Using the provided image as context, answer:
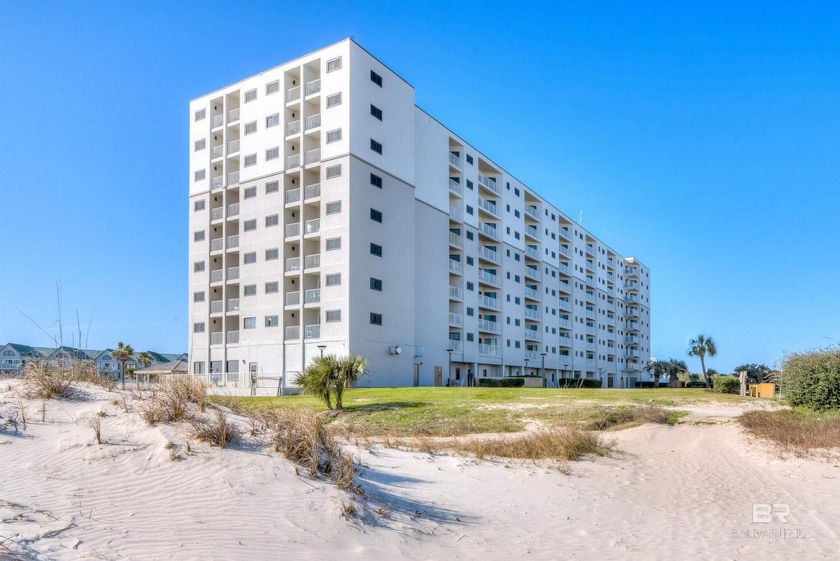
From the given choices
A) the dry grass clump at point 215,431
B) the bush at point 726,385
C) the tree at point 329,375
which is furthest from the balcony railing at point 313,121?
the dry grass clump at point 215,431

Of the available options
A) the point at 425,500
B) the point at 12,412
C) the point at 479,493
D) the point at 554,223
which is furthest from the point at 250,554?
the point at 554,223

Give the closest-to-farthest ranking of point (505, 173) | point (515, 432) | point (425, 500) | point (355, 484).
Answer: point (355, 484) → point (425, 500) → point (515, 432) → point (505, 173)

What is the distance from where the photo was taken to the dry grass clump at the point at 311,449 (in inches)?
376

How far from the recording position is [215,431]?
9.80m

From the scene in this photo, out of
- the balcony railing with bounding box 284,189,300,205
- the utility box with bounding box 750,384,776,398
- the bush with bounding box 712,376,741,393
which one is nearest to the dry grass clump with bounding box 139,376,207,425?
the balcony railing with bounding box 284,189,300,205

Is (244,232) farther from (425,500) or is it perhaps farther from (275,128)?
(425,500)

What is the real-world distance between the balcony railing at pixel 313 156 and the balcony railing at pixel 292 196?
2.65 metres

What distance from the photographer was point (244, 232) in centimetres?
5544

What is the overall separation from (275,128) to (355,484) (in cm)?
4907

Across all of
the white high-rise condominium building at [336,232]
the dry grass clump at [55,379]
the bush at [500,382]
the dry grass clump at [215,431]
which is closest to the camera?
the dry grass clump at [215,431]

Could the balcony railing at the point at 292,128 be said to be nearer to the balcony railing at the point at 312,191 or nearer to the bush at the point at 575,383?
the balcony railing at the point at 312,191

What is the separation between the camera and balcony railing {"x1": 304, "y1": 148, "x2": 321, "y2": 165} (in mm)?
51400

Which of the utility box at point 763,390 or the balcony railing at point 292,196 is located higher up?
the balcony railing at point 292,196

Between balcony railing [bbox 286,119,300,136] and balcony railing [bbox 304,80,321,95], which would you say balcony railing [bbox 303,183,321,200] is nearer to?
balcony railing [bbox 286,119,300,136]
